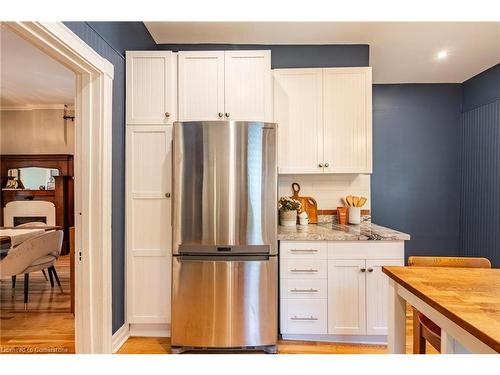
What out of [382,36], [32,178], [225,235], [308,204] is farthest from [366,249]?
[32,178]

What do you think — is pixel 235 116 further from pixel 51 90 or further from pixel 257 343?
pixel 51 90


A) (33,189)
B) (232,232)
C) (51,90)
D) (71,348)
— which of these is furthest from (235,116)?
(33,189)

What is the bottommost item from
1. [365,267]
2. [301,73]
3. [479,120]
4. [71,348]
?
[71,348]

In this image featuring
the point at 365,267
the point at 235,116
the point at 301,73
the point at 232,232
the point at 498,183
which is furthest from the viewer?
the point at 498,183

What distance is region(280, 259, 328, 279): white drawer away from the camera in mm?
2203

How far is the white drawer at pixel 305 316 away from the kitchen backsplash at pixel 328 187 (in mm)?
984

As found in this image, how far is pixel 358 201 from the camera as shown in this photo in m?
2.75

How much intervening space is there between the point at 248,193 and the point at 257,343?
1072mm

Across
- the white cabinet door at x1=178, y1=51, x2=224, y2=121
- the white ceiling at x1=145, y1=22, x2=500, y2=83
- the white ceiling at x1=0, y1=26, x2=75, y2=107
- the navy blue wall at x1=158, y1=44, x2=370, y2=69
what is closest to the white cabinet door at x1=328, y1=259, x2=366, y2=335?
the white cabinet door at x1=178, y1=51, x2=224, y2=121

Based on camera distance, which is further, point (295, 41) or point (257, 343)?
point (295, 41)

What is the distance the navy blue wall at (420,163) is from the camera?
3707 millimetres

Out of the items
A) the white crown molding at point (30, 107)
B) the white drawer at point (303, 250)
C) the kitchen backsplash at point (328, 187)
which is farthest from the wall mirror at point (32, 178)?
the white drawer at point (303, 250)

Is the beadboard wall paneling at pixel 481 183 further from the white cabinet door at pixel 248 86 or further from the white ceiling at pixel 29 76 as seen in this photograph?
the white ceiling at pixel 29 76
